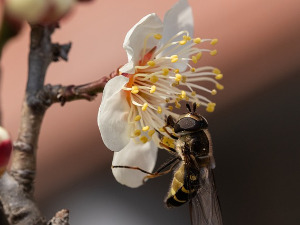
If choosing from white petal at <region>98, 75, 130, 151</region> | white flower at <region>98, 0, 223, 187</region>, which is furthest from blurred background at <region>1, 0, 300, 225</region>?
white petal at <region>98, 75, 130, 151</region>

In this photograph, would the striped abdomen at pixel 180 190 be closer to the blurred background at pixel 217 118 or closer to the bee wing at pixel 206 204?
the bee wing at pixel 206 204

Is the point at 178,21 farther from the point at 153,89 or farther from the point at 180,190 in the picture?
the point at 180,190

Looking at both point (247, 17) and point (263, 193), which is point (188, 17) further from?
point (263, 193)

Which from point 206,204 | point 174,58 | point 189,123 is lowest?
point 206,204

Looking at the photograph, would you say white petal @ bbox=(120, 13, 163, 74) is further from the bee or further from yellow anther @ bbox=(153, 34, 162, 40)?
the bee

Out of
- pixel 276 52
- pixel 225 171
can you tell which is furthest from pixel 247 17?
pixel 225 171

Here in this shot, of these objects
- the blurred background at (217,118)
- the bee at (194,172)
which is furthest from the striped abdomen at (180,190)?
the blurred background at (217,118)

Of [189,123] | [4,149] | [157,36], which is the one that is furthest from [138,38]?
[4,149]
